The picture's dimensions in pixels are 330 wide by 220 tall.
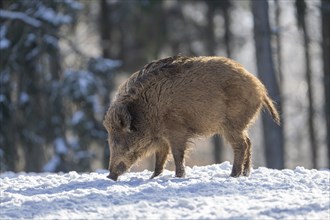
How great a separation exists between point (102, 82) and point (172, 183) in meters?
12.3

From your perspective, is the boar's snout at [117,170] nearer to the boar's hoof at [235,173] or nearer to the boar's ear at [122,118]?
the boar's ear at [122,118]

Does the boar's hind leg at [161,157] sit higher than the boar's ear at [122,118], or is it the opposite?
the boar's ear at [122,118]

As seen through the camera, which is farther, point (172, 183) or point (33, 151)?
point (33, 151)

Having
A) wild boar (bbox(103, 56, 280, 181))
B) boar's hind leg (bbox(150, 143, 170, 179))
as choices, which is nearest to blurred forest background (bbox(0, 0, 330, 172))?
boar's hind leg (bbox(150, 143, 170, 179))

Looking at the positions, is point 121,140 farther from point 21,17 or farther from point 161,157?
A: point 21,17

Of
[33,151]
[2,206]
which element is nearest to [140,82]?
[2,206]

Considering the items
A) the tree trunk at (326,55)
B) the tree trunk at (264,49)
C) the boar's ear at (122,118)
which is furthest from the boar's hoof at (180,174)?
the tree trunk at (326,55)

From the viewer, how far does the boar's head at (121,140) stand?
388 inches

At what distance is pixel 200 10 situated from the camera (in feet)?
92.5

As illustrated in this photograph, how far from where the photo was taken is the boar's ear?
Answer: 9.77 metres

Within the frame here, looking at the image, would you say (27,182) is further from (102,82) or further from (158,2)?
(158,2)

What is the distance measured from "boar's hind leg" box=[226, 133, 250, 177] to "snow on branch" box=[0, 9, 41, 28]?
446 inches

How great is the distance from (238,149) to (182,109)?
93cm

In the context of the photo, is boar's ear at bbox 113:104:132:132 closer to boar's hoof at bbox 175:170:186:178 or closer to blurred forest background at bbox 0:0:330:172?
boar's hoof at bbox 175:170:186:178
